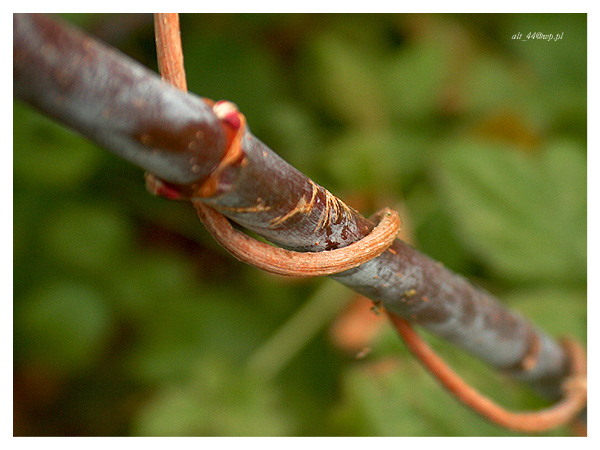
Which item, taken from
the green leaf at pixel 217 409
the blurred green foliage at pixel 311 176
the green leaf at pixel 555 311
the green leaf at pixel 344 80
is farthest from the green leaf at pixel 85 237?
the green leaf at pixel 555 311

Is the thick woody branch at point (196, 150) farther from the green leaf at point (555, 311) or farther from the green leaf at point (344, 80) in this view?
the green leaf at point (344, 80)

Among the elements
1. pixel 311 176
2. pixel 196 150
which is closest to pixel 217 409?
pixel 311 176

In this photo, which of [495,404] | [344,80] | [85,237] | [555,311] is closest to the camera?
[495,404]

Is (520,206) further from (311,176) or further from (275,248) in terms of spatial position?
(275,248)

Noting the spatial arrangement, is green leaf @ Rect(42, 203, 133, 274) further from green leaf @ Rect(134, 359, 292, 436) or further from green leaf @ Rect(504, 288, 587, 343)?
green leaf @ Rect(504, 288, 587, 343)

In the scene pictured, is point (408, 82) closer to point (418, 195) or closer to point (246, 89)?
point (418, 195)

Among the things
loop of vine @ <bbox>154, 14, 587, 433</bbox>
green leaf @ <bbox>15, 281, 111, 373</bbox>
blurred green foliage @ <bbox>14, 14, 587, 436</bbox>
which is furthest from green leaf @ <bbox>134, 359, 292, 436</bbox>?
loop of vine @ <bbox>154, 14, 587, 433</bbox>

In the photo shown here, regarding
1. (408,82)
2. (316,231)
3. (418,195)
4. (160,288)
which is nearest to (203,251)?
(160,288)
